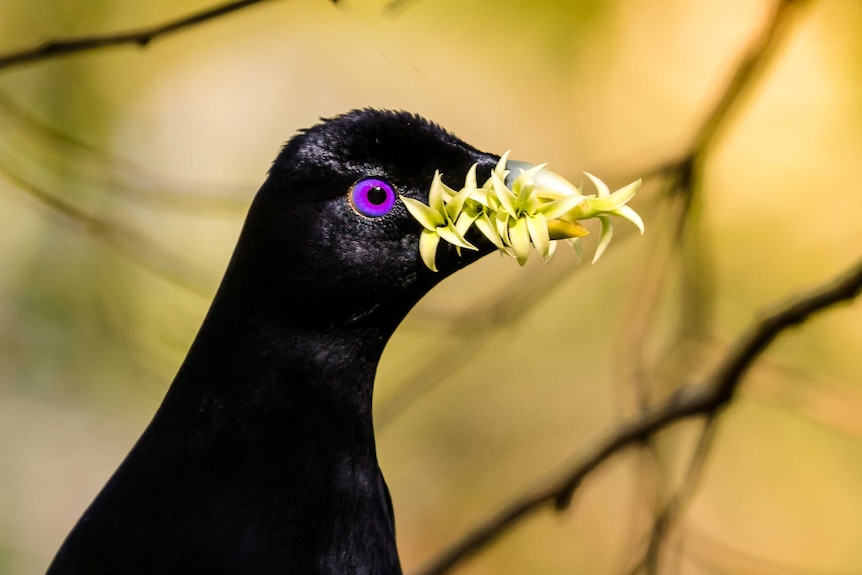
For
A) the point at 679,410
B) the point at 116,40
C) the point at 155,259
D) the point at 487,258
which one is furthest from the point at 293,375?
the point at 487,258

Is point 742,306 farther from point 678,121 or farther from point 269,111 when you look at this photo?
point 269,111

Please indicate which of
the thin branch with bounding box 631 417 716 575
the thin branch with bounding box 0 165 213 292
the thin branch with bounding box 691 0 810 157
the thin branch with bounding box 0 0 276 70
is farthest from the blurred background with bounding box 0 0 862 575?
the thin branch with bounding box 0 0 276 70

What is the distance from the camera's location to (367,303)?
181cm

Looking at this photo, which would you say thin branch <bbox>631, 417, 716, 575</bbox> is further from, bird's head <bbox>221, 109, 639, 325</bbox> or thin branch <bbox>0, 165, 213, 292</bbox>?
thin branch <bbox>0, 165, 213, 292</bbox>

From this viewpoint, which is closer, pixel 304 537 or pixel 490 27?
pixel 304 537

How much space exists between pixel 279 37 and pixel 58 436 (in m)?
2.09

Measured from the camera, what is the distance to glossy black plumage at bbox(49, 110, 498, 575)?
1.71 m

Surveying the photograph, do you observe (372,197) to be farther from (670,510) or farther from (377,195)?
(670,510)

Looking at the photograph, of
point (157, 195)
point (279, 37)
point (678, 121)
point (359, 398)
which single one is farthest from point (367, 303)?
point (678, 121)

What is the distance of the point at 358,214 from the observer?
5.80ft

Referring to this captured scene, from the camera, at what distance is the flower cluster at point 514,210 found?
1.66 meters

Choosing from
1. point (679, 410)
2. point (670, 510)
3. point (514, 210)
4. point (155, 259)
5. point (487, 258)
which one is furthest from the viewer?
point (487, 258)

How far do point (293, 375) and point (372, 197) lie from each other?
33cm

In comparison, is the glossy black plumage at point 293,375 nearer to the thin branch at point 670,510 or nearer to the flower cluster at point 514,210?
the flower cluster at point 514,210
